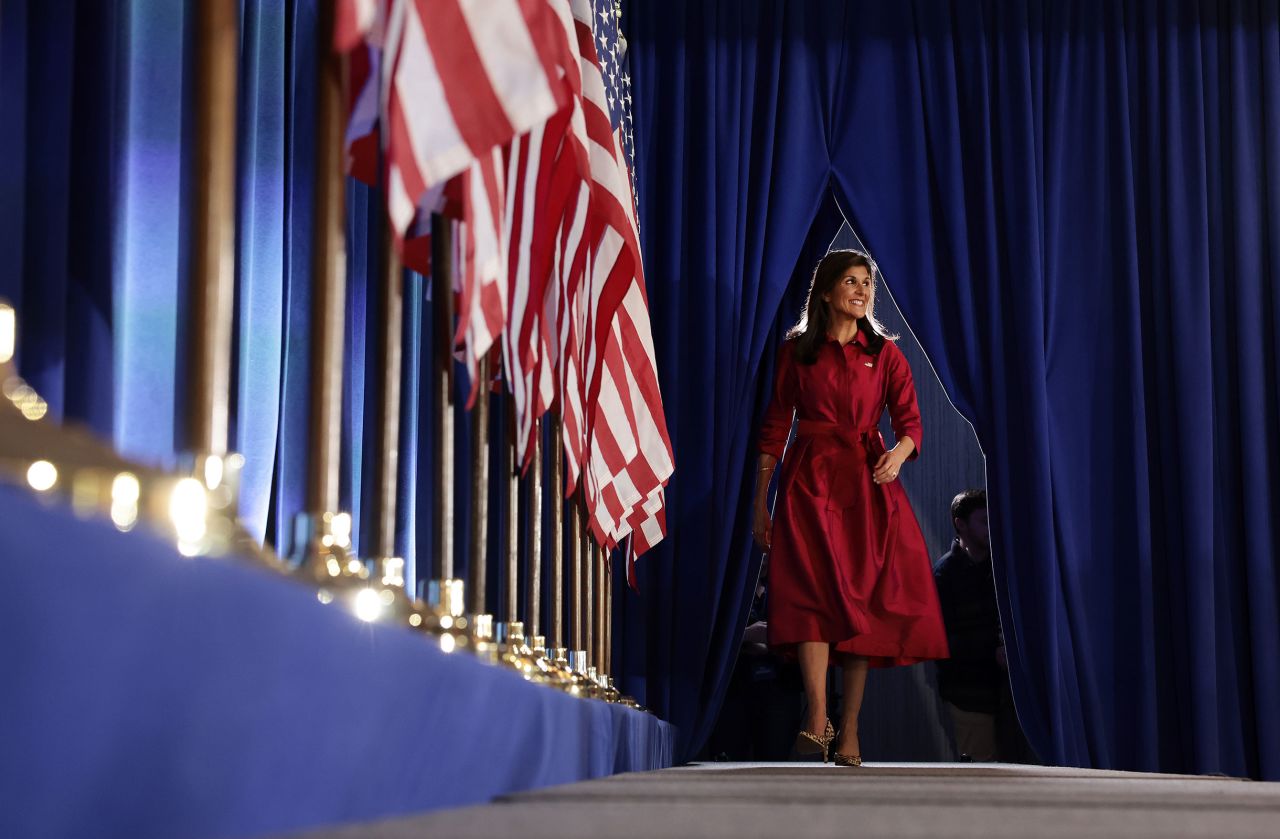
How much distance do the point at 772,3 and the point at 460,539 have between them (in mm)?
2781

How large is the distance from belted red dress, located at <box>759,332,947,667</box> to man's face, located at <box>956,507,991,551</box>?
1.33 m

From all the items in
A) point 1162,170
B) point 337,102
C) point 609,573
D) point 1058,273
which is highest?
point 1162,170

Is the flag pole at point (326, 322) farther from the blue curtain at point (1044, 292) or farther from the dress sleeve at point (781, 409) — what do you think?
the blue curtain at point (1044, 292)

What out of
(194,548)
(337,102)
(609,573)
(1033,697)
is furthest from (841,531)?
(194,548)

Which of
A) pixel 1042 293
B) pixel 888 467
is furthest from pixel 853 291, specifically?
pixel 1042 293

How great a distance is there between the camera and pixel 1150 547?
5.21 metres

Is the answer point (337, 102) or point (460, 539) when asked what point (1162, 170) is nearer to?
point (460, 539)

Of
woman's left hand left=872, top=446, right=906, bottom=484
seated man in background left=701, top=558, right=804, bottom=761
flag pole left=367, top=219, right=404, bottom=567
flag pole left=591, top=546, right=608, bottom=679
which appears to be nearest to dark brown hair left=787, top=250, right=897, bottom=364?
woman's left hand left=872, top=446, right=906, bottom=484

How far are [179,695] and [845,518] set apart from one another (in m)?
4.03

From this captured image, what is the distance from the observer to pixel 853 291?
15.3ft

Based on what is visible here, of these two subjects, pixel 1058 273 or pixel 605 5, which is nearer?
pixel 605 5

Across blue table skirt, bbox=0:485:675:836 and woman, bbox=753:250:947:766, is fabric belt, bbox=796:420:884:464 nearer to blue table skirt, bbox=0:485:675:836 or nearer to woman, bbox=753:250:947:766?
woman, bbox=753:250:947:766

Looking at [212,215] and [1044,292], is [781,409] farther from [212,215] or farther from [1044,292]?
[212,215]

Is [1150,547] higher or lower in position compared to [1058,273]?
lower
